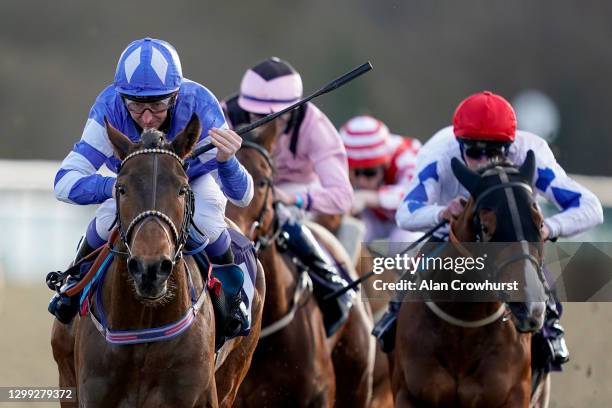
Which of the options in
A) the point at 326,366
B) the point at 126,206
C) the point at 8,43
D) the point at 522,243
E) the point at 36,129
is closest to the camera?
the point at 126,206

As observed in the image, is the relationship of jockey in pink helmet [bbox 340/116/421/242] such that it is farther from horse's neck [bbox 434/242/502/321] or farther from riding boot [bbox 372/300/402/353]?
horse's neck [bbox 434/242/502/321]

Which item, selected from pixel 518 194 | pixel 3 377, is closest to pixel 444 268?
pixel 518 194

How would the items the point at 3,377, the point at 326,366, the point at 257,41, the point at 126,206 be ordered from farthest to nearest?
the point at 257,41, the point at 3,377, the point at 326,366, the point at 126,206

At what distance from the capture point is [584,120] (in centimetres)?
2122

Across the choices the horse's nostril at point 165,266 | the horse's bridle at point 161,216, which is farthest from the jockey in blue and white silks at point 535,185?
the horse's nostril at point 165,266

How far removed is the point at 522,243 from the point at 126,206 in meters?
1.91

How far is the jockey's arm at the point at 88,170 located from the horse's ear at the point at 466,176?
1.64m

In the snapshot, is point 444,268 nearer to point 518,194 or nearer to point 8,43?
point 518,194

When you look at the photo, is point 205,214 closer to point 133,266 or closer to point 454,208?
point 133,266

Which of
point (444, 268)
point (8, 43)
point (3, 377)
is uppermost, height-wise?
point (8, 43)

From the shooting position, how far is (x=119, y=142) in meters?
5.18

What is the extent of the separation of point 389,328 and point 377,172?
4.05m

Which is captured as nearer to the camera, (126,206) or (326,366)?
(126,206)

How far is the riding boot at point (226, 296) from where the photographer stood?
5781mm
